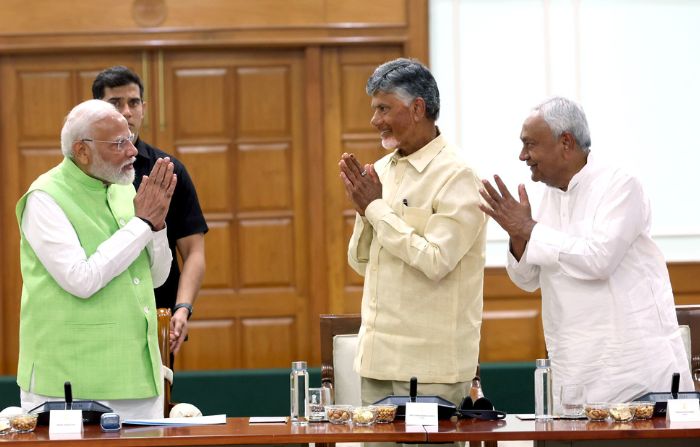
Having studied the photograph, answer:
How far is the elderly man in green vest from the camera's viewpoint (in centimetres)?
316

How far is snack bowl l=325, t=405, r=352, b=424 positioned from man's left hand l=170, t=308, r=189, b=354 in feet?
3.46

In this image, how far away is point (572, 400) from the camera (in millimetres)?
3051

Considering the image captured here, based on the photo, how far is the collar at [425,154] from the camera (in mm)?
3332

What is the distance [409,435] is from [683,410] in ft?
2.46

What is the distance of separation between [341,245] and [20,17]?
2226 millimetres

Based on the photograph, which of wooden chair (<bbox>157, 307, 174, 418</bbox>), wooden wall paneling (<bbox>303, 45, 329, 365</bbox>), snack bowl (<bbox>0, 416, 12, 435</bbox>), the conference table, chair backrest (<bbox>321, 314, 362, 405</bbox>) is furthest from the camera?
wooden wall paneling (<bbox>303, 45, 329, 365</bbox>)

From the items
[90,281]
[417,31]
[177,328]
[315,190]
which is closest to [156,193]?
[90,281]

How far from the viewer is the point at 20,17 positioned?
6.27 meters

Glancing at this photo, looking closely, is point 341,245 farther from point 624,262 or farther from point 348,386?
point 624,262

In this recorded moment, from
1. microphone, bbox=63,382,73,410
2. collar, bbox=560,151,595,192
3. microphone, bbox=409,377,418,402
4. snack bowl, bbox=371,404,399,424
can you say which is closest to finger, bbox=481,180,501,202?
collar, bbox=560,151,595,192

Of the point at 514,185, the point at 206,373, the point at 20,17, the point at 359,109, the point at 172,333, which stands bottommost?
the point at 206,373

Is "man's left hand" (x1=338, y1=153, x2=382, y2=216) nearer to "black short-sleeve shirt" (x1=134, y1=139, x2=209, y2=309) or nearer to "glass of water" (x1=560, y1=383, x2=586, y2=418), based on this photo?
"glass of water" (x1=560, y1=383, x2=586, y2=418)

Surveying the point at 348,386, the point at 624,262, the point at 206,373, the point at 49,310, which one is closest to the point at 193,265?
the point at 348,386

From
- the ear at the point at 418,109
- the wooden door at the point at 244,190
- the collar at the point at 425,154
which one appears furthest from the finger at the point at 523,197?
the wooden door at the point at 244,190
